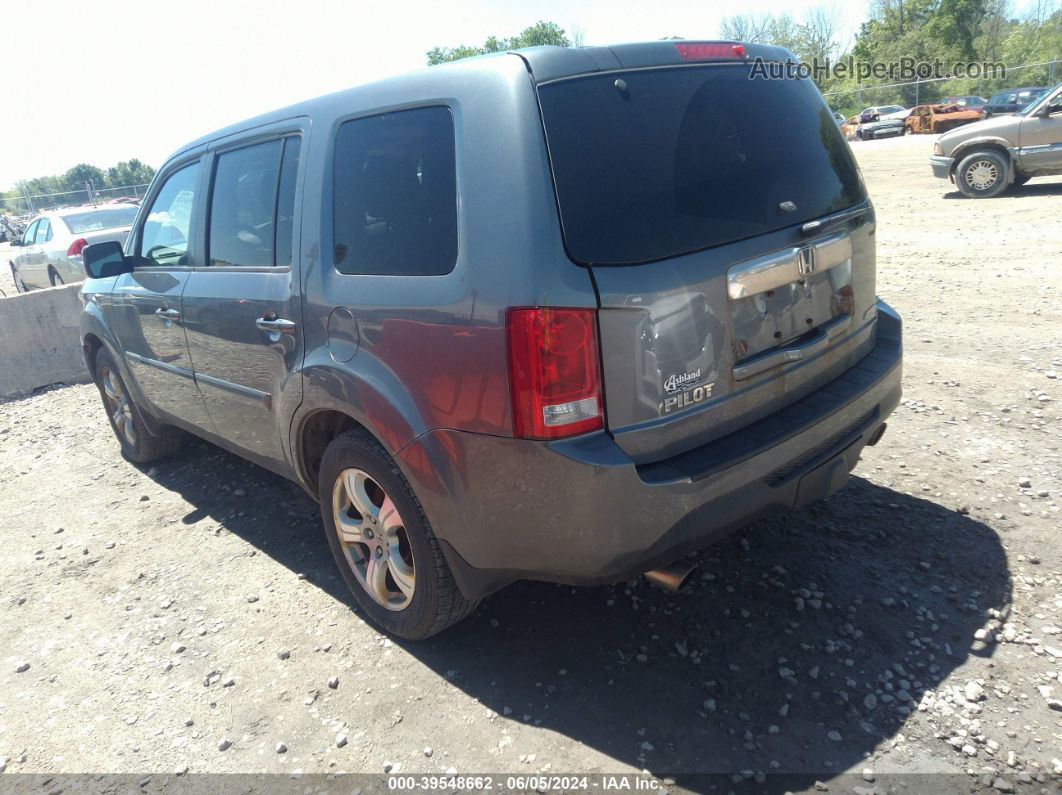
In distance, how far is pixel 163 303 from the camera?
4082 mm

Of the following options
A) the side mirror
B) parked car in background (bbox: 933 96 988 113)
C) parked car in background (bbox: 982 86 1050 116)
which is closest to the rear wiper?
the side mirror

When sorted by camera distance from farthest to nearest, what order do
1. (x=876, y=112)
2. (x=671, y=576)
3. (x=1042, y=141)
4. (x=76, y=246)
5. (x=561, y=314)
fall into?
(x=876, y=112), (x=1042, y=141), (x=76, y=246), (x=671, y=576), (x=561, y=314)

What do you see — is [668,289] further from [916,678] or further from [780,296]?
[916,678]

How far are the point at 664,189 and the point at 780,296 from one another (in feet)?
1.92

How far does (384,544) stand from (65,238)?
35.6 ft

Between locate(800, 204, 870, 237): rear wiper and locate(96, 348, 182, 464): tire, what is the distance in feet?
13.8

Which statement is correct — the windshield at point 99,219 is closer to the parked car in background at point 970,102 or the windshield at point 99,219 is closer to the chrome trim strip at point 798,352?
the chrome trim strip at point 798,352

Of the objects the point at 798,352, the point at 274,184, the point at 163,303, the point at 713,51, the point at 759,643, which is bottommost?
the point at 759,643

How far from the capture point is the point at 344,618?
3.30m

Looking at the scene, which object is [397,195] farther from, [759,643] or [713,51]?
[759,643]

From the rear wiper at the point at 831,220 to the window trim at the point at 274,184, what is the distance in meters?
1.94

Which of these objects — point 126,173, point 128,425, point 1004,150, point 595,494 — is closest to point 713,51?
point 595,494

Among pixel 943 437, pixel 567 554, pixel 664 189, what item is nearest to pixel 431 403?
pixel 567 554

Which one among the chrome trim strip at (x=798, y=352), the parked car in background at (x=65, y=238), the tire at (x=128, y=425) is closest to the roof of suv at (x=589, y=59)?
the chrome trim strip at (x=798, y=352)
